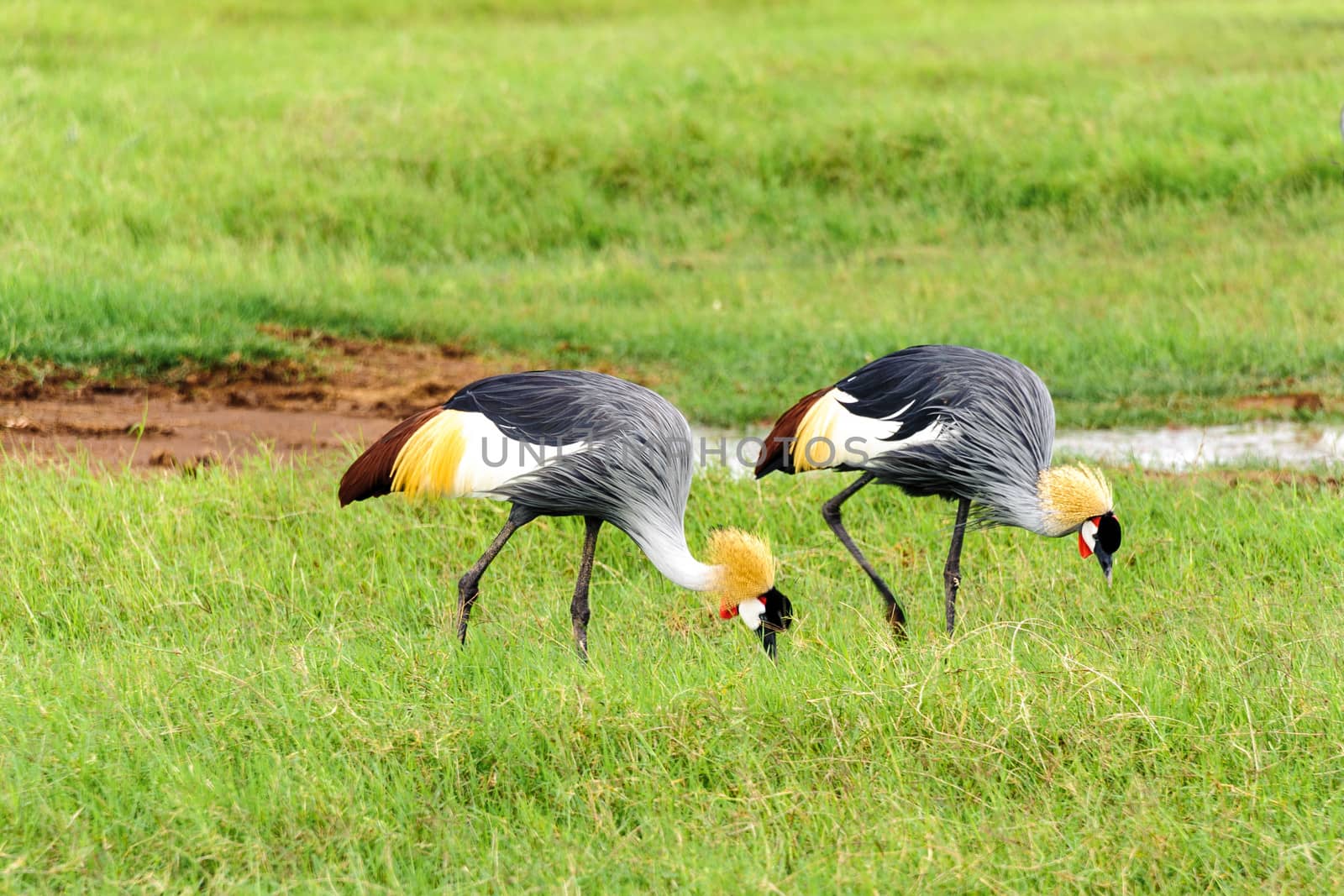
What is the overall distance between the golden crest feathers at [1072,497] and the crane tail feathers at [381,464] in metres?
1.84

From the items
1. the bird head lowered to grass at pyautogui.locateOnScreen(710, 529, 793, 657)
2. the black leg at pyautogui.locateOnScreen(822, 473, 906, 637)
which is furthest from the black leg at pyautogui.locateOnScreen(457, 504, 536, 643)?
the black leg at pyautogui.locateOnScreen(822, 473, 906, 637)

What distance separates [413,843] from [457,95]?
420 inches

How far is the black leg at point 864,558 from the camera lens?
4.41 metres

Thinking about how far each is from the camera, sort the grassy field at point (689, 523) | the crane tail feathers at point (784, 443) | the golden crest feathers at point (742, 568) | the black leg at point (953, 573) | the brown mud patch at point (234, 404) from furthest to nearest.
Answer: the brown mud patch at point (234, 404)
the crane tail feathers at point (784, 443)
the black leg at point (953, 573)
the golden crest feathers at point (742, 568)
the grassy field at point (689, 523)

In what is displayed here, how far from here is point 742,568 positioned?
3.86 m

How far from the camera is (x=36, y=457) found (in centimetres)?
611

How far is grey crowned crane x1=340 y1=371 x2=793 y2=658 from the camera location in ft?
13.3

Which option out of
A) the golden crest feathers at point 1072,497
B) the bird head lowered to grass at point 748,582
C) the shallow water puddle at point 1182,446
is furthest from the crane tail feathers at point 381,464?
the shallow water puddle at point 1182,446

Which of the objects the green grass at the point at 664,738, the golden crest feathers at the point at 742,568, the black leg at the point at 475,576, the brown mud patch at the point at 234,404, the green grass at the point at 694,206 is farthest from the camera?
the green grass at the point at 694,206

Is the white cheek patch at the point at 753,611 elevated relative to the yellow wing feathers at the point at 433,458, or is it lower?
lower

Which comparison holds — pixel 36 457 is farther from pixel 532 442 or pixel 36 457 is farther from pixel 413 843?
pixel 413 843

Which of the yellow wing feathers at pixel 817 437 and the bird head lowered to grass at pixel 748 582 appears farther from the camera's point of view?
the yellow wing feathers at pixel 817 437

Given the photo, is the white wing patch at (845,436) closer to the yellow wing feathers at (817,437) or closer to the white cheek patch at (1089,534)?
the yellow wing feathers at (817,437)

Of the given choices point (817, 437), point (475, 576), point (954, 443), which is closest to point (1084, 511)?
point (954, 443)
